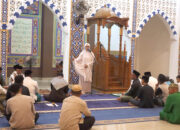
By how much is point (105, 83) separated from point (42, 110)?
2.49 meters

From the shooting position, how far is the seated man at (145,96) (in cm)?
515

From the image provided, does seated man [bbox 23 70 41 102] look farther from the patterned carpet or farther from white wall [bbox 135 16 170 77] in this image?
white wall [bbox 135 16 170 77]

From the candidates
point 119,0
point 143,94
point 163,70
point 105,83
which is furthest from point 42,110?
point 163,70

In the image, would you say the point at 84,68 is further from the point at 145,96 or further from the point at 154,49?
the point at 154,49

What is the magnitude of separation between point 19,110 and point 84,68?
3473mm

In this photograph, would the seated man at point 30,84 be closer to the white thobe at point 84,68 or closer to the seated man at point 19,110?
the seated man at point 19,110

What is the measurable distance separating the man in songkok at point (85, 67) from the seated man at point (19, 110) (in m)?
3.29

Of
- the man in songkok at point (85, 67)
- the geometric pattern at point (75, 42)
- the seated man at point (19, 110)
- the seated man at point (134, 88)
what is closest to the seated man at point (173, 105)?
the seated man at point (134, 88)

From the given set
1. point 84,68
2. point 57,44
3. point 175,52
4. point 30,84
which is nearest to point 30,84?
point 30,84

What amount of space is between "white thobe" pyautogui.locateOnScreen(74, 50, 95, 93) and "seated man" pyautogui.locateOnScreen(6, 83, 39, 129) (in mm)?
3286

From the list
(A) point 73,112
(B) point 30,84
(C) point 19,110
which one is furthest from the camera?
(B) point 30,84

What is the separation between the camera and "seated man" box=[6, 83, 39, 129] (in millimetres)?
3455

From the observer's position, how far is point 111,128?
12.4 feet

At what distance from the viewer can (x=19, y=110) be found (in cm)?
344
